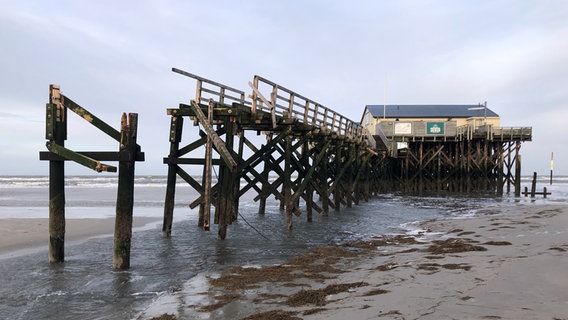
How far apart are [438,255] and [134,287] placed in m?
5.66

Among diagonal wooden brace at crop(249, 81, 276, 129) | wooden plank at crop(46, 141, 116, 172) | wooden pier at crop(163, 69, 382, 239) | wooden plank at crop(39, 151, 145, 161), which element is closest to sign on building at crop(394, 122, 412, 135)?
wooden pier at crop(163, 69, 382, 239)

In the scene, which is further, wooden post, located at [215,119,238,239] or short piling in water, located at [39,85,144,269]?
wooden post, located at [215,119,238,239]

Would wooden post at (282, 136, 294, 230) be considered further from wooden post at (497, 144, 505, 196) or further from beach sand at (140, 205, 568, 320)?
wooden post at (497, 144, 505, 196)

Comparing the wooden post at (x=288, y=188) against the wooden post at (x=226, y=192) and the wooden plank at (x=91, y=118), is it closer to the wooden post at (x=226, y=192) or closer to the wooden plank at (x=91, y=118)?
the wooden post at (x=226, y=192)

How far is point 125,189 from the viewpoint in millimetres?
8109

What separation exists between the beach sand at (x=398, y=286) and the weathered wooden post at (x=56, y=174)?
139 inches

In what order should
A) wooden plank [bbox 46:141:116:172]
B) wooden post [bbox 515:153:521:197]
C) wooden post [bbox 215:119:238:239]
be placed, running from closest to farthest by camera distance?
wooden plank [bbox 46:141:116:172]
wooden post [bbox 215:119:238:239]
wooden post [bbox 515:153:521:197]

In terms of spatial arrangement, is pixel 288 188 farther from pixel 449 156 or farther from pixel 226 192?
pixel 449 156

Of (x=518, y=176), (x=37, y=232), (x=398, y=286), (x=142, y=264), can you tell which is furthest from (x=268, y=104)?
(x=518, y=176)

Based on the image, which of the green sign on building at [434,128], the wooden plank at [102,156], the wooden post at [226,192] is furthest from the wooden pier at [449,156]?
the wooden plank at [102,156]

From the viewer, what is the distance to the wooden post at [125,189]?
25.9ft

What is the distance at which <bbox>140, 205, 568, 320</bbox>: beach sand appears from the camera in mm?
4898

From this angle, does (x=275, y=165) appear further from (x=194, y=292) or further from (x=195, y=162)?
(x=194, y=292)

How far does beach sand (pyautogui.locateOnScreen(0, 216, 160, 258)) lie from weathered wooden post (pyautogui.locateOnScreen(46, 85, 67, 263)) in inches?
86.4
